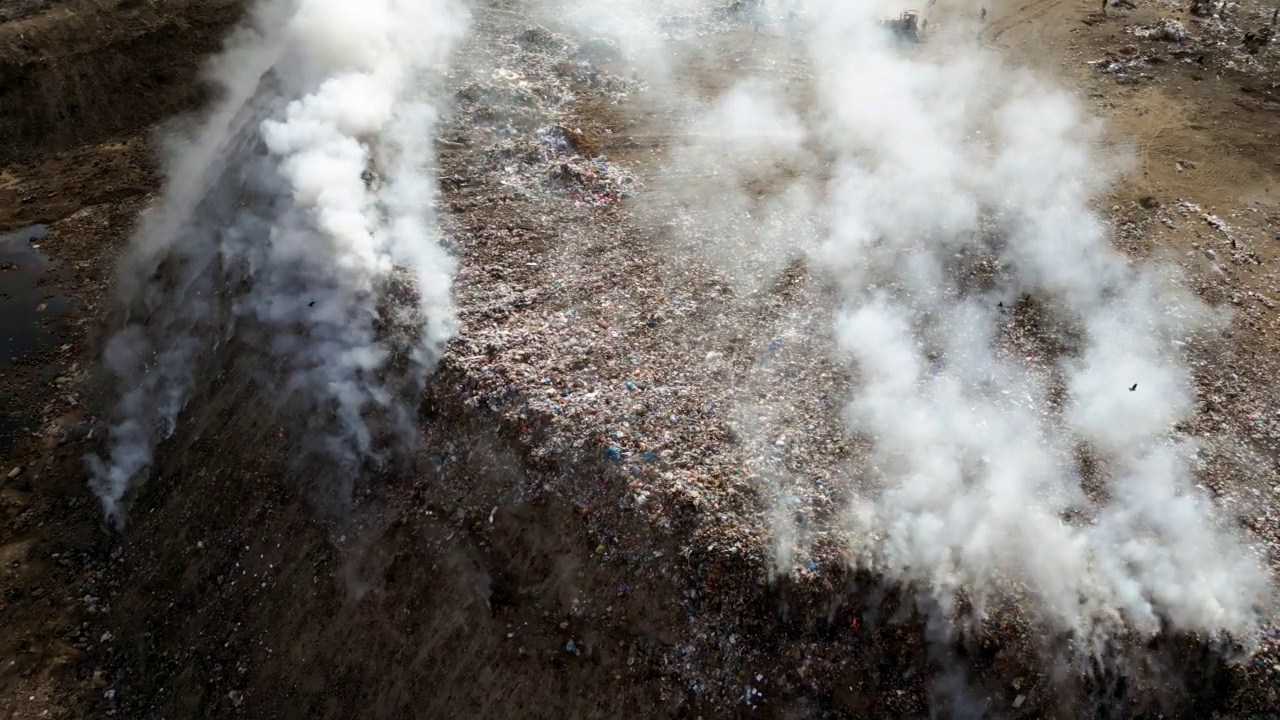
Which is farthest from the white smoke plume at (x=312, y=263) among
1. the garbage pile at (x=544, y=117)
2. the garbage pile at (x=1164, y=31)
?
the garbage pile at (x=1164, y=31)

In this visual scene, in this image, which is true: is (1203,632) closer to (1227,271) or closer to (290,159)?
(1227,271)

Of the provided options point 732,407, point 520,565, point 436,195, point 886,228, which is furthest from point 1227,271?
point 436,195

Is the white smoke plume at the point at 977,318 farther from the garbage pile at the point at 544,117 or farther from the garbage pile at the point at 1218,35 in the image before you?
the garbage pile at the point at 1218,35

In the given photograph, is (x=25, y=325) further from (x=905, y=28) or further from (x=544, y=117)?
(x=905, y=28)

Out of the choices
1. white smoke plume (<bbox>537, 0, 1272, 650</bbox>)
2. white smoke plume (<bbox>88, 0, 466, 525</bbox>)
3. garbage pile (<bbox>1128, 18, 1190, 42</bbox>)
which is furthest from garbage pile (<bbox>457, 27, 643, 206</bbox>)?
garbage pile (<bbox>1128, 18, 1190, 42</bbox>)

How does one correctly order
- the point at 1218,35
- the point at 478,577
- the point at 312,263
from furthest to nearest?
the point at 1218,35, the point at 312,263, the point at 478,577

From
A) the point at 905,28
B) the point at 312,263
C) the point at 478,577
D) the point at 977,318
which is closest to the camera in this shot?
the point at 478,577

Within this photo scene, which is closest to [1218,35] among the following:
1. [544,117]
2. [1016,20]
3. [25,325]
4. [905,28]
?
[1016,20]
